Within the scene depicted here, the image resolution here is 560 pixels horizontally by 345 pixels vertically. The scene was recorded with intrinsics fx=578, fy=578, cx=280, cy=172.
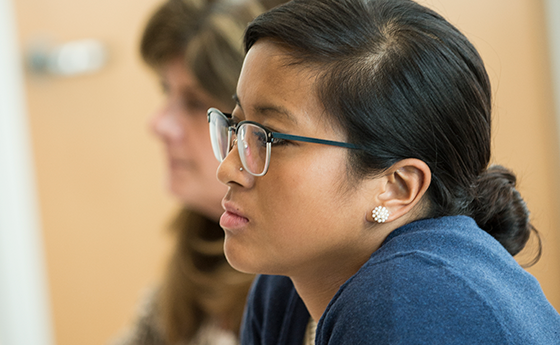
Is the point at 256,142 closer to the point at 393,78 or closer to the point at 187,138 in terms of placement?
the point at 393,78

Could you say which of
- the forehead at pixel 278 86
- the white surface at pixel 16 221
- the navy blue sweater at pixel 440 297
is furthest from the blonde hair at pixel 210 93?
the white surface at pixel 16 221

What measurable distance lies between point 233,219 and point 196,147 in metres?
0.59

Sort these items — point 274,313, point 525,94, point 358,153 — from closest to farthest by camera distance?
1. point 358,153
2. point 274,313
3. point 525,94

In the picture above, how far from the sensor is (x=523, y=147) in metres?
1.08

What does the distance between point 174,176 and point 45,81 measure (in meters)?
1.06

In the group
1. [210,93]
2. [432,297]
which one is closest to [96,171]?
[210,93]

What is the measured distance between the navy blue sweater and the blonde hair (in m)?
0.66

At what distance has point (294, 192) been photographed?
2.02 feet

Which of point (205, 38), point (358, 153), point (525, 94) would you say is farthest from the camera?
point (205, 38)

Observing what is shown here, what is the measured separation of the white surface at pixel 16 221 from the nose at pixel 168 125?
101 centimetres

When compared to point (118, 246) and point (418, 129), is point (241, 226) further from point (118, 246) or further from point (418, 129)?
point (118, 246)

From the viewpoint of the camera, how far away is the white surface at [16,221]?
2004mm

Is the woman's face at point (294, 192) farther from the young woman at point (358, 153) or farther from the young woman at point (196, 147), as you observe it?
the young woman at point (196, 147)

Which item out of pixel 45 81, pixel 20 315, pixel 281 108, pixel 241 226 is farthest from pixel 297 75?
pixel 20 315
